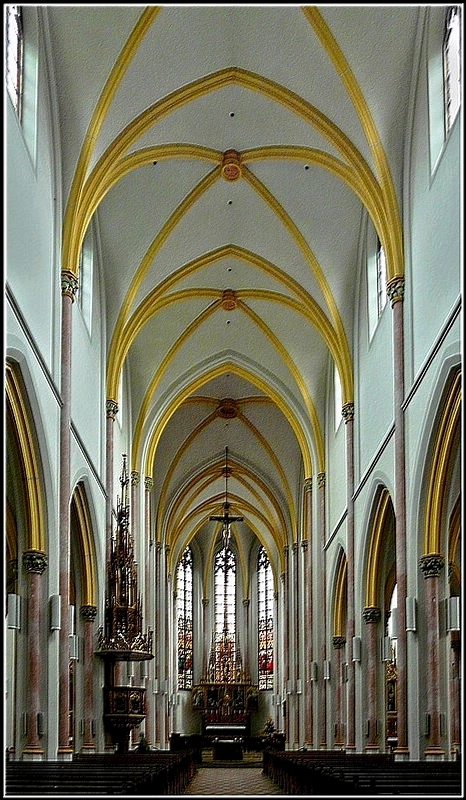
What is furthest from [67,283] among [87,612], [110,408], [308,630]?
[308,630]

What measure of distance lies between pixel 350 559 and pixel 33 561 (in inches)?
392

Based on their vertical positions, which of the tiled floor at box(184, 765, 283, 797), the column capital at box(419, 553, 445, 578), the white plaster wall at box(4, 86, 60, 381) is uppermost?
the white plaster wall at box(4, 86, 60, 381)

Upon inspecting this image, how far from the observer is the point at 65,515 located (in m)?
18.5

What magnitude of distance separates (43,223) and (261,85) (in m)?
5.34

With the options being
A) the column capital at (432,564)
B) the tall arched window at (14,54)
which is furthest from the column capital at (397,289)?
the tall arched window at (14,54)

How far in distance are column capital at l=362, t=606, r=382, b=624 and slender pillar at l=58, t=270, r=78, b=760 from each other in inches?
299

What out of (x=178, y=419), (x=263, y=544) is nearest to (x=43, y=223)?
(x=178, y=419)

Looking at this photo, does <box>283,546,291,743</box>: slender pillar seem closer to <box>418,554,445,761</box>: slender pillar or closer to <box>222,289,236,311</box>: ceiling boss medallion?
<box>222,289,236,311</box>: ceiling boss medallion

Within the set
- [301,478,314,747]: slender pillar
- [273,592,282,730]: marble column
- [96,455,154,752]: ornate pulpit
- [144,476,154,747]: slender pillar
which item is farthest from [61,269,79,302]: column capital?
[273,592,282,730]: marble column

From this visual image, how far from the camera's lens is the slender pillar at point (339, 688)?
A: 92.0ft

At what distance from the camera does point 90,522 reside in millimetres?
23109

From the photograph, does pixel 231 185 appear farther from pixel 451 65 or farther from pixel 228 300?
pixel 451 65

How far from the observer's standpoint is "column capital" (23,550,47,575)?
56.3ft

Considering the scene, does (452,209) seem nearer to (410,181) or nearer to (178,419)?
(410,181)
